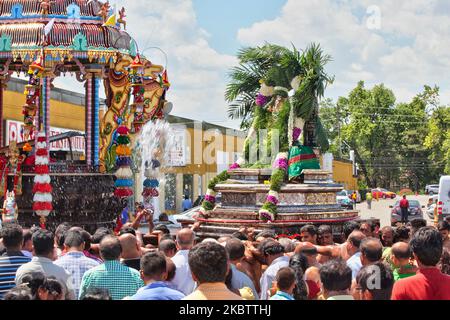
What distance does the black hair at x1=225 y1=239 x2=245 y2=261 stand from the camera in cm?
728

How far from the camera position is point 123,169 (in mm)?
18469

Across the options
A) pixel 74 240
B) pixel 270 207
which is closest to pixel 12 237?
pixel 74 240

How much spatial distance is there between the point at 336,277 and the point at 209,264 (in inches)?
42.3

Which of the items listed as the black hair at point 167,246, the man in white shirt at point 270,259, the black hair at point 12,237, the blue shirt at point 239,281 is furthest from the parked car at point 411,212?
the black hair at point 12,237

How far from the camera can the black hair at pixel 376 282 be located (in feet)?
18.3

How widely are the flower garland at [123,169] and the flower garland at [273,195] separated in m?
4.18

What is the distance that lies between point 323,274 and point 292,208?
10736mm

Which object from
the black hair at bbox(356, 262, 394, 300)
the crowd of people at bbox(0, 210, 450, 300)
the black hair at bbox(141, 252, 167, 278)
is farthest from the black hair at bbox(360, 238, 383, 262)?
the black hair at bbox(141, 252, 167, 278)

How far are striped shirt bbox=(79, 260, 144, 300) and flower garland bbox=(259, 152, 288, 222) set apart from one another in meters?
9.44

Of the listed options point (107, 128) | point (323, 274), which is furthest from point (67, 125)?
point (323, 274)

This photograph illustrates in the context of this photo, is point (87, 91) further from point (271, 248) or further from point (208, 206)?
point (271, 248)

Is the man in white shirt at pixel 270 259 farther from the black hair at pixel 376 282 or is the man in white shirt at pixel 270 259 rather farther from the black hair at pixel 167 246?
the black hair at pixel 376 282

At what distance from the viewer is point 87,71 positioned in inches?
781

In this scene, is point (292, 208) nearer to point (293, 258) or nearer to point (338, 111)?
point (293, 258)
